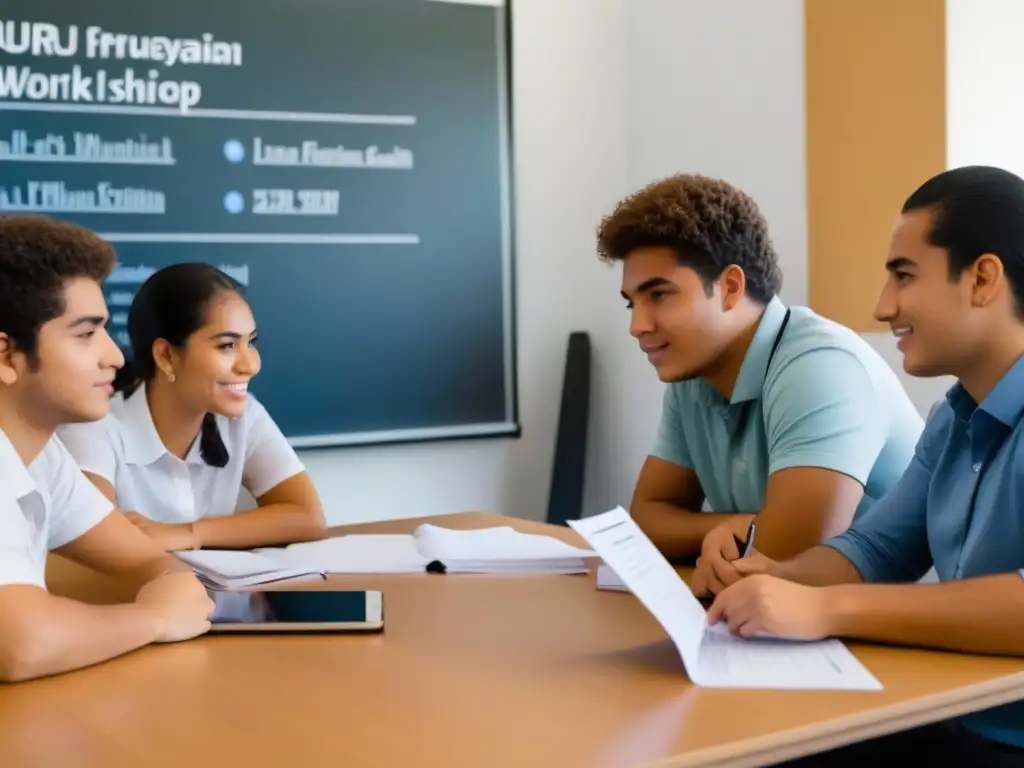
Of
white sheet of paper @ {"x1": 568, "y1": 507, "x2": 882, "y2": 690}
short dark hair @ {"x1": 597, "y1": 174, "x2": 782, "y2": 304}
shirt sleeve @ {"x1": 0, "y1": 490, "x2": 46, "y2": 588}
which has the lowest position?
white sheet of paper @ {"x1": 568, "y1": 507, "x2": 882, "y2": 690}

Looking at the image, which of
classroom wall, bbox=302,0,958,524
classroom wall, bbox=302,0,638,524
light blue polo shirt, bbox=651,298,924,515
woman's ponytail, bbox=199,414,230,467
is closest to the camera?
light blue polo shirt, bbox=651,298,924,515

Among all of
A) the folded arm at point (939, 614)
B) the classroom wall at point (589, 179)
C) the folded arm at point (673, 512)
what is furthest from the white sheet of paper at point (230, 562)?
the classroom wall at point (589, 179)

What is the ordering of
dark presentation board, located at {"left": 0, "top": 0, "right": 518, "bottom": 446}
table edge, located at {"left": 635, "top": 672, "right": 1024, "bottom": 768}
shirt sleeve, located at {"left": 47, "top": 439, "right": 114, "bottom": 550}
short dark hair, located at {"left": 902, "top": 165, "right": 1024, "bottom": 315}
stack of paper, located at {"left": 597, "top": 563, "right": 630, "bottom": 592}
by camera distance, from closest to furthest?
1. table edge, located at {"left": 635, "top": 672, "right": 1024, "bottom": 768}
2. short dark hair, located at {"left": 902, "top": 165, "right": 1024, "bottom": 315}
3. shirt sleeve, located at {"left": 47, "top": 439, "right": 114, "bottom": 550}
4. stack of paper, located at {"left": 597, "top": 563, "right": 630, "bottom": 592}
5. dark presentation board, located at {"left": 0, "top": 0, "right": 518, "bottom": 446}

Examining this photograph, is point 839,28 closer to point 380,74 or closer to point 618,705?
point 380,74

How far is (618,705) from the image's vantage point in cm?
116

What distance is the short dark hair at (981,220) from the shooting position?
1442mm

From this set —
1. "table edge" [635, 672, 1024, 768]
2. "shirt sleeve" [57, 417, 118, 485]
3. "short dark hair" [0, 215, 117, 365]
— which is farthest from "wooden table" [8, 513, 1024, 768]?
"shirt sleeve" [57, 417, 118, 485]

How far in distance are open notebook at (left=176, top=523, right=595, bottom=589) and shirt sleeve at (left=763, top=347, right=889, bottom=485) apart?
0.38 metres

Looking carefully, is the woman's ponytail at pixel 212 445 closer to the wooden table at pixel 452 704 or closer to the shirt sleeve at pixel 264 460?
the shirt sleeve at pixel 264 460

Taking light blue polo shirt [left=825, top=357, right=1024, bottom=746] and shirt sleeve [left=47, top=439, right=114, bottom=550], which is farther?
shirt sleeve [left=47, top=439, right=114, bottom=550]

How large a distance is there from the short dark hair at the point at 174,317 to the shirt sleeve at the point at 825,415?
109 cm

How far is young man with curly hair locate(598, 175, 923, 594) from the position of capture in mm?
1860

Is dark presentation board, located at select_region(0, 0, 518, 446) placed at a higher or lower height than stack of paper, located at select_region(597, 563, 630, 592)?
higher

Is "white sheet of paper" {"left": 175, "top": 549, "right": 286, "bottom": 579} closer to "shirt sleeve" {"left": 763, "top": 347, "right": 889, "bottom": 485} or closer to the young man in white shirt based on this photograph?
the young man in white shirt
